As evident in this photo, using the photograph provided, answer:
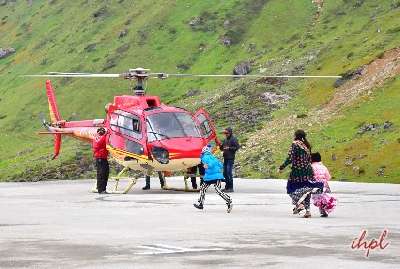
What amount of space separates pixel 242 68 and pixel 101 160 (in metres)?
60.3

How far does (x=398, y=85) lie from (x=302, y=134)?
3525cm

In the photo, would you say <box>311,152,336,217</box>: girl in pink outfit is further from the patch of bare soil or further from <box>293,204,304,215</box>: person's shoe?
the patch of bare soil

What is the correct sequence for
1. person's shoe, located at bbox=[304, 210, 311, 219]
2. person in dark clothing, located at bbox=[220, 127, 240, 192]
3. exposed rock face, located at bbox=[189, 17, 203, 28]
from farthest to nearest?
exposed rock face, located at bbox=[189, 17, 203, 28], person in dark clothing, located at bbox=[220, 127, 240, 192], person's shoe, located at bbox=[304, 210, 311, 219]

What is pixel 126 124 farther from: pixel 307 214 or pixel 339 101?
pixel 339 101

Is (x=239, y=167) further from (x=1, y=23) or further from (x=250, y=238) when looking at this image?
(x=1, y=23)

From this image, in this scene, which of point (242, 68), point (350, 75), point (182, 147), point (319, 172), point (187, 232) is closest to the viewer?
point (187, 232)

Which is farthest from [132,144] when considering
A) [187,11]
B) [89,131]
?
[187,11]

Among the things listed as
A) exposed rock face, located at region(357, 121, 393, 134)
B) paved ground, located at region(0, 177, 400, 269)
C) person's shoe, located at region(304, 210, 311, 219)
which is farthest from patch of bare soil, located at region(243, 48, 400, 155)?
person's shoe, located at region(304, 210, 311, 219)

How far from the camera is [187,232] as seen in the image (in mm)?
18062

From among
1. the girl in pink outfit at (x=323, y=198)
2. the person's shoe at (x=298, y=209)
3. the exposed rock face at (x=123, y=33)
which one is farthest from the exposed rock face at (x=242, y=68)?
the person's shoe at (x=298, y=209)

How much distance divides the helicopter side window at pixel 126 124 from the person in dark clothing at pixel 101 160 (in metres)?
0.62

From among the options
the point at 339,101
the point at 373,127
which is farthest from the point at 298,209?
the point at 339,101

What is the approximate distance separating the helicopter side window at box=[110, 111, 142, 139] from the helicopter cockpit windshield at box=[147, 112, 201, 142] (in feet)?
2.19

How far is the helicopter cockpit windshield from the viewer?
3175 cm
